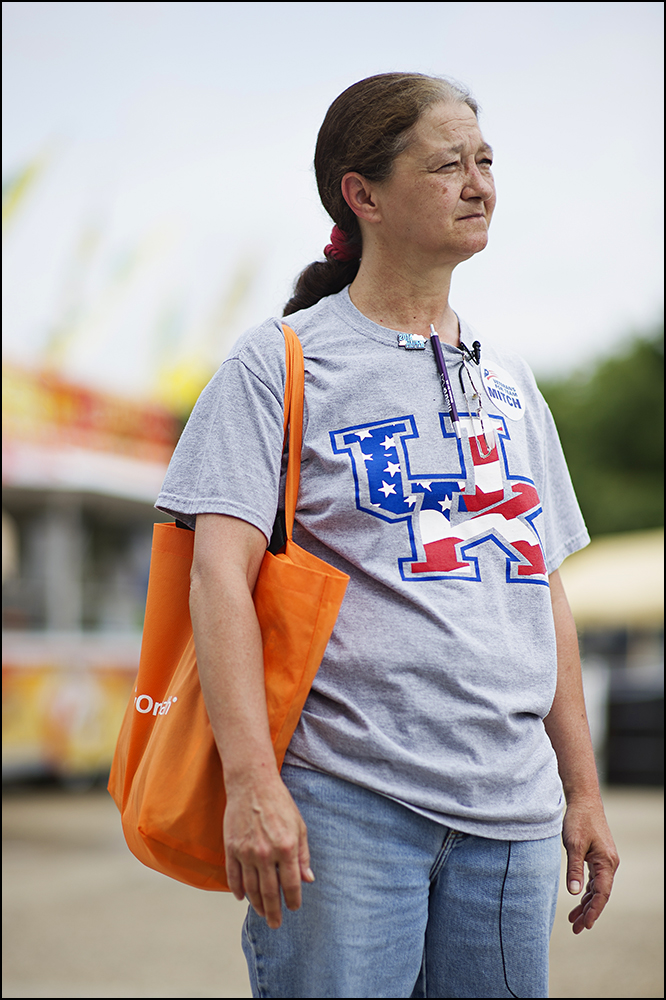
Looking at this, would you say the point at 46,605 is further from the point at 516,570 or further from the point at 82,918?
the point at 516,570

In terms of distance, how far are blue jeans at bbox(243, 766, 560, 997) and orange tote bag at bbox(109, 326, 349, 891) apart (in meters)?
0.12

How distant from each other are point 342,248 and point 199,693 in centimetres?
86

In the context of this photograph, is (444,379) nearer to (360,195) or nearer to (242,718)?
(360,195)

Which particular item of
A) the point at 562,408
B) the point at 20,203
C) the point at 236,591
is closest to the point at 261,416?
the point at 236,591

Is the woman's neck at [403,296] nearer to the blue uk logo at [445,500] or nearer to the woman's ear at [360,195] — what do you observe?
the woman's ear at [360,195]

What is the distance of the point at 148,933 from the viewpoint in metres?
5.25

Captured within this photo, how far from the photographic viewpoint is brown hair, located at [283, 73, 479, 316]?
5.50 ft

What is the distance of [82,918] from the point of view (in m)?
5.51

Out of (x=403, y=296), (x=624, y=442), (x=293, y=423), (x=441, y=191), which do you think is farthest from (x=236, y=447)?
(x=624, y=442)

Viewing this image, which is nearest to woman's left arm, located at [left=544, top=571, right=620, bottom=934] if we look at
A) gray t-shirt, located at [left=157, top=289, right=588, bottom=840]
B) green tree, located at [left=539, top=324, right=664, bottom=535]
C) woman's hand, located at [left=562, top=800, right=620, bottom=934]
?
woman's hand, located at [left=562, top=800, right=620, bottom=934]

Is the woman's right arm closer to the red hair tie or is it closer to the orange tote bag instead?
the orange tote bag

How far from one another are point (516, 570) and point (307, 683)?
1.25ft

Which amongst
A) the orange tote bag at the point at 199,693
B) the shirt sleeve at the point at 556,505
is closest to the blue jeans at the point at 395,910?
the orange tote bag at the point at 199,693

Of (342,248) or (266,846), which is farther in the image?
(342,248)
